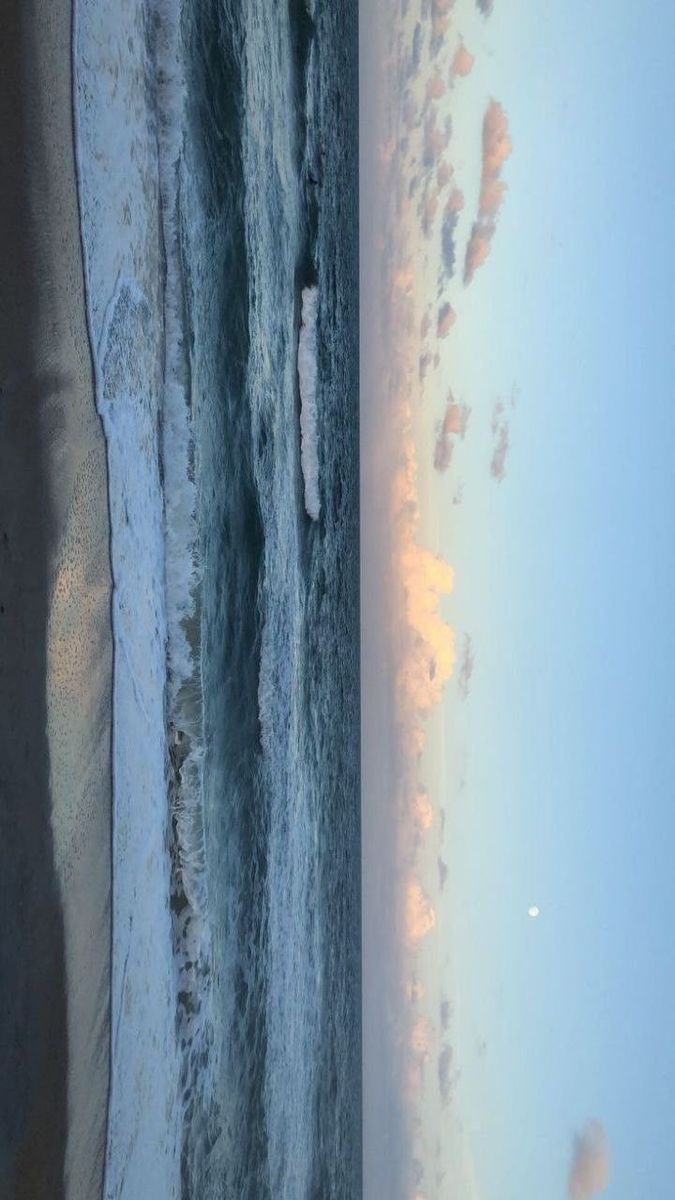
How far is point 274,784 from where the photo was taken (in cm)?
101

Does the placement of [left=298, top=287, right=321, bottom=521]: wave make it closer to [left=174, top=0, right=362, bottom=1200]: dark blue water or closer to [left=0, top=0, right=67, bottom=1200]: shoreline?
[left=174, top=0, right=362, bottom=1200]: dark blue water

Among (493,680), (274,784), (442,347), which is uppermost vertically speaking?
(442,347)

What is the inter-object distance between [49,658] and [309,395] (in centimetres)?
57

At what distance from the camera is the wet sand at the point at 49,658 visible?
585 mm

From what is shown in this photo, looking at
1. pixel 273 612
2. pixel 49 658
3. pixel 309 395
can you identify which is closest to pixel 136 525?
pixel 49 658

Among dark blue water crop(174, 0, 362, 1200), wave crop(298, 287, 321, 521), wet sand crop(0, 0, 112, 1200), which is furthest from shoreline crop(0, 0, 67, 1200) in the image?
wave crop(298, 287, 321, 521)

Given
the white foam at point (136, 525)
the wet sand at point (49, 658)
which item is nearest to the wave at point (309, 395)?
the white foam at point (136, 525)

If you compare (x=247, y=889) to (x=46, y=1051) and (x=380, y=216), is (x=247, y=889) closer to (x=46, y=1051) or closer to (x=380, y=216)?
(x=46, y=1051)

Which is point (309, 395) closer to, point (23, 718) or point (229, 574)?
point (229, 574)

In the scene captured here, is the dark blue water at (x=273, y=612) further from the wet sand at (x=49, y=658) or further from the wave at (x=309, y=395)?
the wet sand at (x=49, y=658)

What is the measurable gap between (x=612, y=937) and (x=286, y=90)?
97 centimetres

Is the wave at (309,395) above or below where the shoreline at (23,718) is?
above

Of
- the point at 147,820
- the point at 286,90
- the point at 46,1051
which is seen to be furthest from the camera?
the point at 286,90

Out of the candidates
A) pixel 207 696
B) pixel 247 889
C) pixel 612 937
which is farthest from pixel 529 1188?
pixel 207 696
